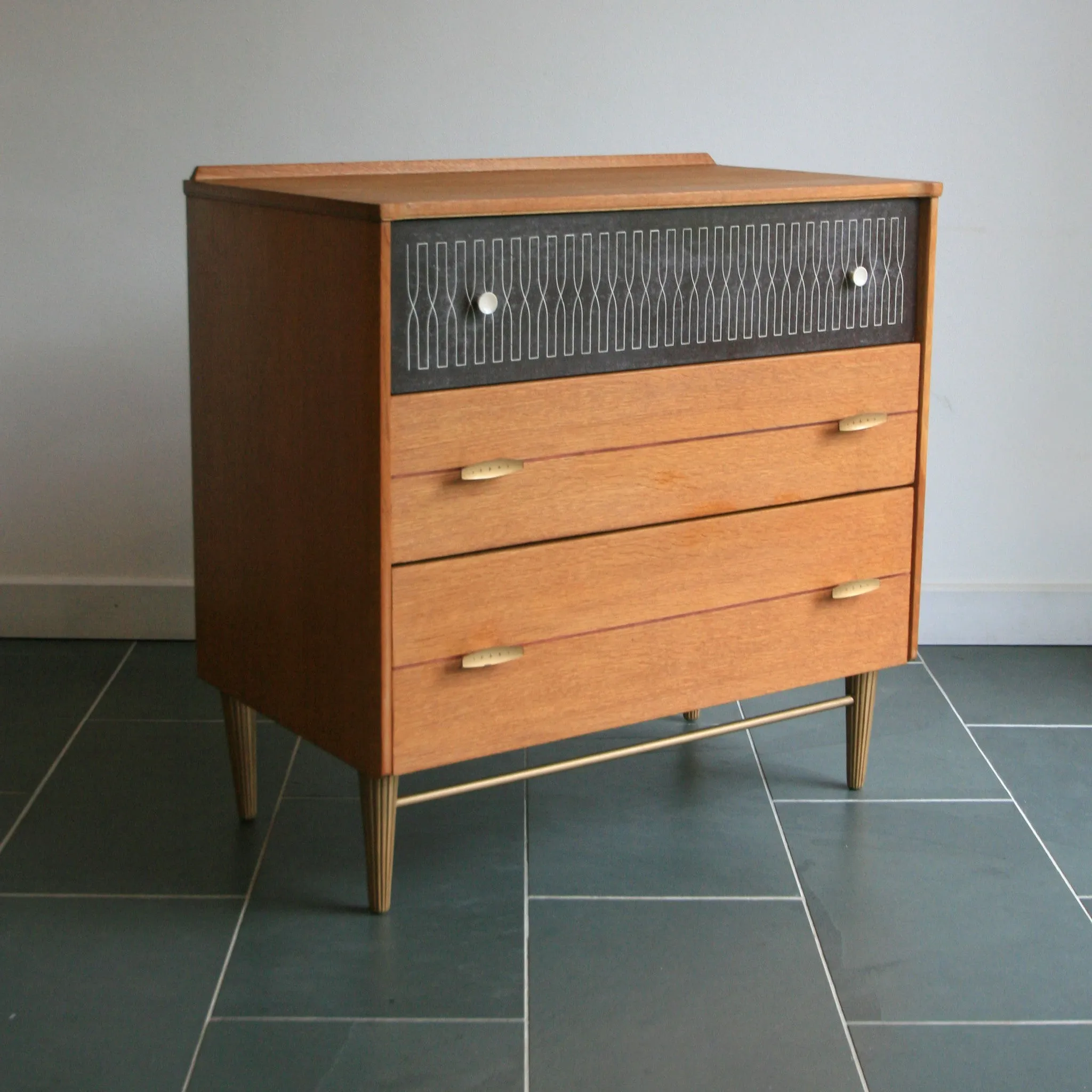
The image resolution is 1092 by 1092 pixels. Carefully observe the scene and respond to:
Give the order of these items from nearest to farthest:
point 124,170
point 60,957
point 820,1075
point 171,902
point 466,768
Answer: point 820,1075 → point 60,957 → point 171,902 → point 466,768 → point 124,170

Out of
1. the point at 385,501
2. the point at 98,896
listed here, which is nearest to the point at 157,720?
the point at 98,896

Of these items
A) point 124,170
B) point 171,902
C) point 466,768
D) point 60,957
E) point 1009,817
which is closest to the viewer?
point 60,957

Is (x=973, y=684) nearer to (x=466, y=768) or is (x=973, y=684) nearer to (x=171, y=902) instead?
(x=466, y=768)

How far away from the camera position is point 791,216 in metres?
1.81

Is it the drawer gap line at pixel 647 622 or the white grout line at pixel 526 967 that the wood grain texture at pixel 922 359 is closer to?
the drawer gap line at pixel 647 622

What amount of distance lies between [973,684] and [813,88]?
3.46ft

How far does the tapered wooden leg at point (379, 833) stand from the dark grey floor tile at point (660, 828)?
0.63ft

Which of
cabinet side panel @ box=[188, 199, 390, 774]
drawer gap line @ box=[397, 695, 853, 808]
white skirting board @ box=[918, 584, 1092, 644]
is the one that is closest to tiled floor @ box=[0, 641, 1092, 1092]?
drawer gap line @ box=[397, 695, 853, 808]

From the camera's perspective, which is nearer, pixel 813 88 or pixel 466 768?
pixel 466 768

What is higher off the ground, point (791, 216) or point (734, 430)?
point (791, 216)

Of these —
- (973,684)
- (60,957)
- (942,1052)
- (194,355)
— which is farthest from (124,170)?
(942,1052)

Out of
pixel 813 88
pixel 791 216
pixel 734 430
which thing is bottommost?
pixel 734 430

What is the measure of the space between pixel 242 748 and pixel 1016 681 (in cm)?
137

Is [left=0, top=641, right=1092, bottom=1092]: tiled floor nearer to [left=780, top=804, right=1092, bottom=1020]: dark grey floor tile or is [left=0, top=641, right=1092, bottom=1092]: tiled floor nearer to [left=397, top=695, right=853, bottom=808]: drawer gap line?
[left=780, top=804, right=1092, bottom=1020]: dark grey floor tile
